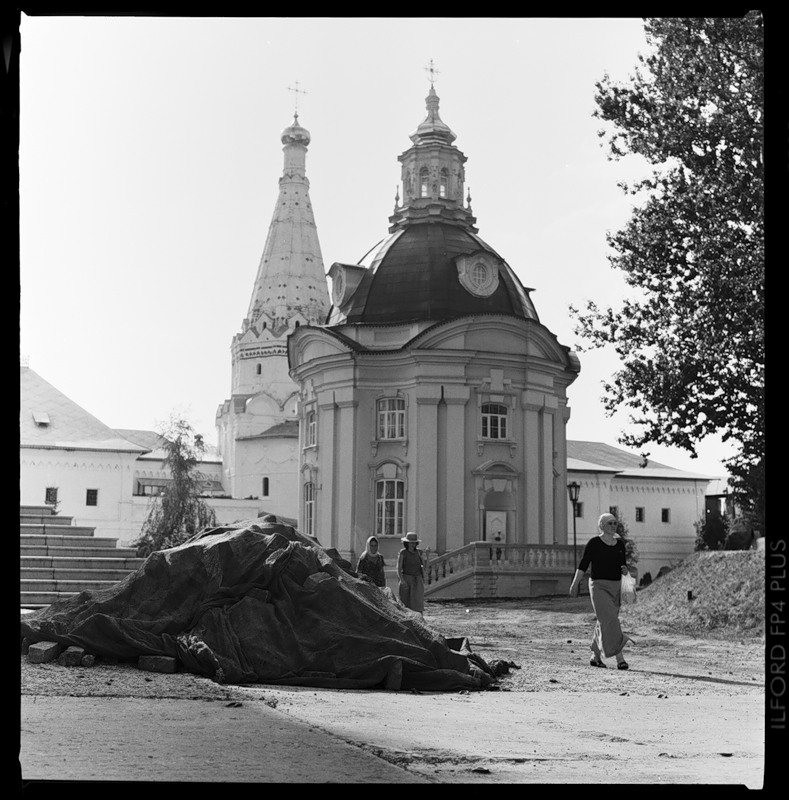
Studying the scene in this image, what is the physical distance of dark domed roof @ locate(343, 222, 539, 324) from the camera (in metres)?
46.0

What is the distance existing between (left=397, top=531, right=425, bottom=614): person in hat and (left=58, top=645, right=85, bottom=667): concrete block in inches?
316

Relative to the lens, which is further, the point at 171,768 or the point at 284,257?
the point at 284,257

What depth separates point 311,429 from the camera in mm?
47812

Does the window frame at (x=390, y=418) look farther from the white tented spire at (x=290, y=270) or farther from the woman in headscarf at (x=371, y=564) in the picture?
the white tented spire at (x=290, y=270)

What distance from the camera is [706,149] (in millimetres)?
20844

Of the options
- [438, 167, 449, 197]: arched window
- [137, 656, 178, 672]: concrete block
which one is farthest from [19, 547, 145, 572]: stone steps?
[438, 167, 449, 197]: arched window

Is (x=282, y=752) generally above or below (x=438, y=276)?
below

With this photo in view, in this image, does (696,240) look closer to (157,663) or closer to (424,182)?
(157,663)

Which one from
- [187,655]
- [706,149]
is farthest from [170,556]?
[706,149]

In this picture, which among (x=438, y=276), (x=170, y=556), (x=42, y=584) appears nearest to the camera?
(x=170, y=556)

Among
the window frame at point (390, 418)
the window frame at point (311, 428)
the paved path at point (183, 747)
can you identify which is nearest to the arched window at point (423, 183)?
the window frame at point (390, 418)

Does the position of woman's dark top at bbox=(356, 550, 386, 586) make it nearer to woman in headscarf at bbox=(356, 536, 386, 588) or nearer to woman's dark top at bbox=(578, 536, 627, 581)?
woman in headscarf at bbox=(356, 536, 386, 588)

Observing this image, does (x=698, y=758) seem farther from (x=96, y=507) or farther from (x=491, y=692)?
(x=96, y=507)

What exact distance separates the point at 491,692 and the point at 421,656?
2.94ft
